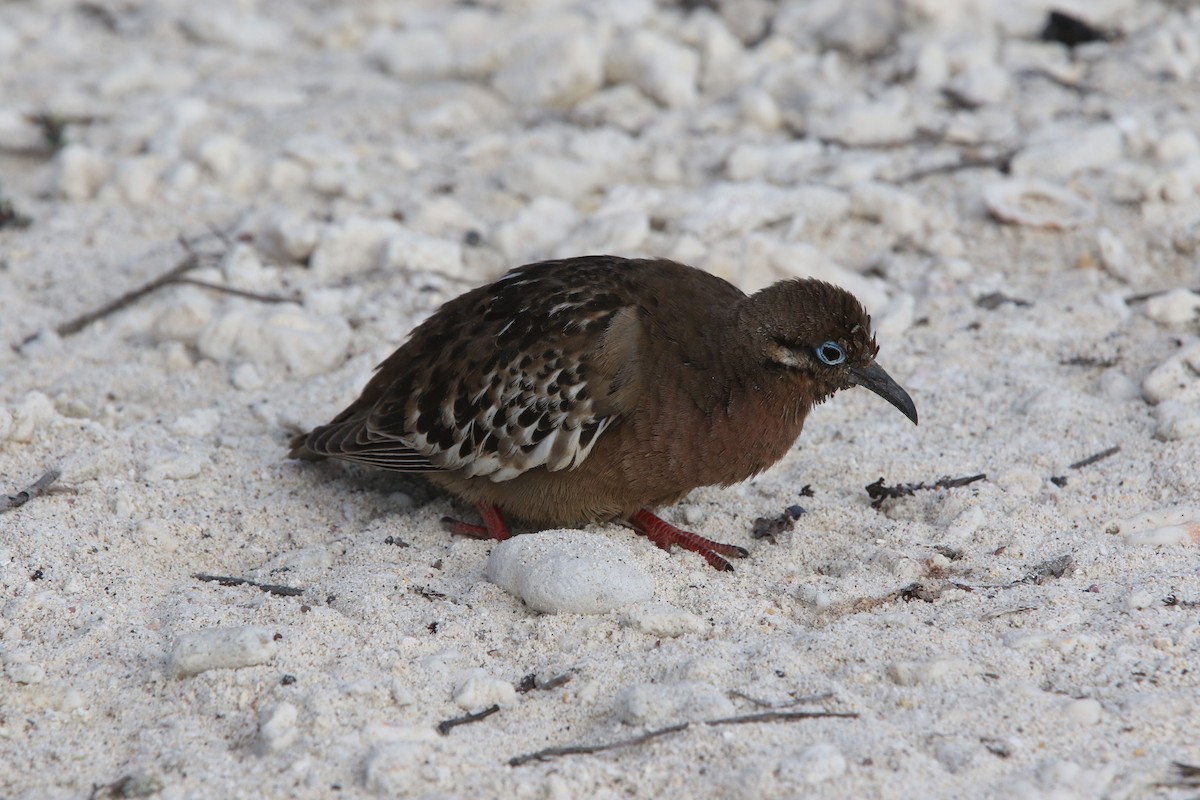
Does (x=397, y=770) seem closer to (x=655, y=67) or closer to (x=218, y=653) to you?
(x=218, y=653)

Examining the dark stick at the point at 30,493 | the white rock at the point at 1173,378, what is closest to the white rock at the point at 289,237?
the dark stick at the point at 30,493

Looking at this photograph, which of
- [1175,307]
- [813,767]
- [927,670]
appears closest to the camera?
[813,767]

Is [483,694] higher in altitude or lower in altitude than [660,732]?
lower

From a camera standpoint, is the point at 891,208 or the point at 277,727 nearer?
the point at 277,727

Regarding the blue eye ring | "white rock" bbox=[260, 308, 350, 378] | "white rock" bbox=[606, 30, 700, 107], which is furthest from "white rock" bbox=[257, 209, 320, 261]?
the blue eye ring

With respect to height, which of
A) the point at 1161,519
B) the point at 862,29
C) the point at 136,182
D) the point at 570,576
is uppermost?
the point at 862,29

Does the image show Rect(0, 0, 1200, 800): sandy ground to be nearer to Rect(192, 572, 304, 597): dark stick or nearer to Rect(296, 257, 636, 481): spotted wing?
Rect(192, 572, 304, 597): dark stick

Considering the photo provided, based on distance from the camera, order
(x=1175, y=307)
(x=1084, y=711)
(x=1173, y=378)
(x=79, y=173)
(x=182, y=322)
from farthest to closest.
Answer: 1. (x=79, y=173)
2. (x=182, y=322)
3. (x=1175, y=307)
4. (x=1173, y=378)
5. (x=1084, y=711)

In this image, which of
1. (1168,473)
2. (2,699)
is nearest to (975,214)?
(1168,473)

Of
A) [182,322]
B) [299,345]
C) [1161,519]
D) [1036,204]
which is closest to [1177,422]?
[1161,519]
